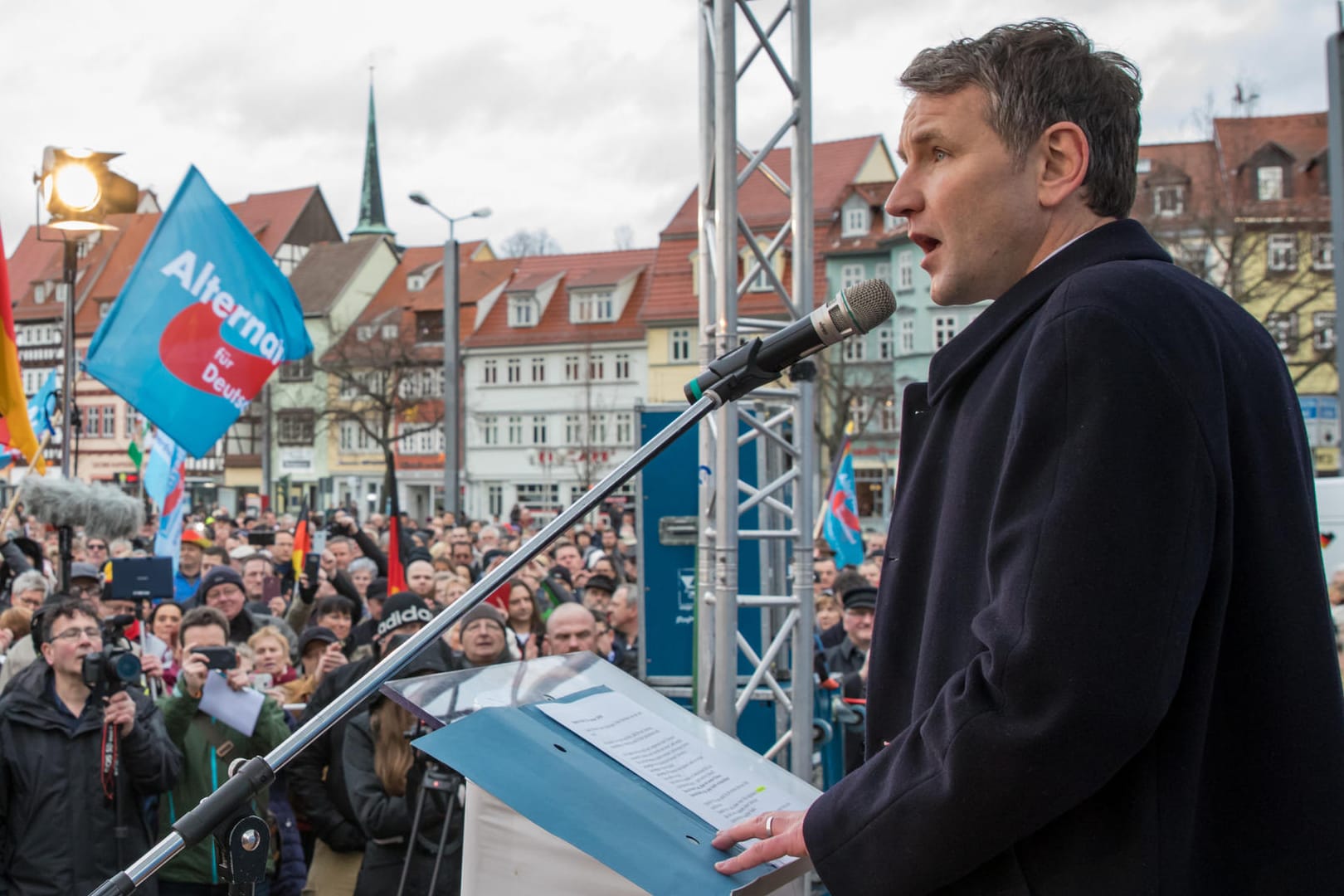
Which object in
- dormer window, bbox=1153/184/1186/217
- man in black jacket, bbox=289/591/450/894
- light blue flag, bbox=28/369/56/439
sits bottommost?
man in black jacket, bbox=289/591/450/894

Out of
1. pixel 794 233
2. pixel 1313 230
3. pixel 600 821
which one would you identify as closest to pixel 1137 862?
pixel 600 821

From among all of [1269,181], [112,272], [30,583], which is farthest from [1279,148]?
[112,272]

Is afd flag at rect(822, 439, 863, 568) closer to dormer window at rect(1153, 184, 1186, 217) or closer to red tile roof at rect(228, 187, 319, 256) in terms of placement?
dormer window at rect(1153, 184, 1186, 217)

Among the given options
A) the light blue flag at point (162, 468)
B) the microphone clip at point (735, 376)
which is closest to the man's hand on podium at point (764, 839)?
the microphone clip at point (735, 376)

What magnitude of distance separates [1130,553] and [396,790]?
4739 millimetres

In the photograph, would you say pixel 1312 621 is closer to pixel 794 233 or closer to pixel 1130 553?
pixel 1130 553

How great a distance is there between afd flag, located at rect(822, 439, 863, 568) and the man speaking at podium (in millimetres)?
12427

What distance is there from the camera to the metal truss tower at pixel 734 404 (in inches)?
255

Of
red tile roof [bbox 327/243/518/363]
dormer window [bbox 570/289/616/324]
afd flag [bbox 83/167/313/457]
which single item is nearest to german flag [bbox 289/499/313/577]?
afd flag [bbox 83/167/313/457]

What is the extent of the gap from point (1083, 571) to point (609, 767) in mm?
723

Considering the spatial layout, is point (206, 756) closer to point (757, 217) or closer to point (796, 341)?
point (796, 341)

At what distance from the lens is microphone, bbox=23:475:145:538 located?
6.46 metres

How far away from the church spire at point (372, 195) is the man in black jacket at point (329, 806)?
81.7 metres

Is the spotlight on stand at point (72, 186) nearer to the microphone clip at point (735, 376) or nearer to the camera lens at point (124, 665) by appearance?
the camera lens at point (124, 665)
